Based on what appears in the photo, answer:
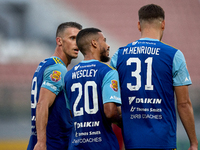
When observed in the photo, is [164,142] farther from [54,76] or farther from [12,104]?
[12,104]

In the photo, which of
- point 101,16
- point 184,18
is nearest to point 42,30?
point 101,16

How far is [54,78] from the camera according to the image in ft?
10.1

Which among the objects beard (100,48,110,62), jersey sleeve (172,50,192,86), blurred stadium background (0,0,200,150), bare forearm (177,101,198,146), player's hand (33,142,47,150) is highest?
blurred stadium background (0,0,200,150)

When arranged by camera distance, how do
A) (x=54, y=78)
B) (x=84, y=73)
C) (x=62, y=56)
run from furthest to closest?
(x=62, y=56), (x=54, y=78), (x=84, y=73)

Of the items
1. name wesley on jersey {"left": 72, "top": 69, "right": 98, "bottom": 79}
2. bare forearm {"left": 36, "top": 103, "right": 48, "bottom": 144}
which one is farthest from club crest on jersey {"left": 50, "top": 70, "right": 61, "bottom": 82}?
name wesley on jersey {"left": 72, "top": 69, "right": 98, "bottom": 79}

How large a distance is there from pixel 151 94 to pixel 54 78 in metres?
1.11

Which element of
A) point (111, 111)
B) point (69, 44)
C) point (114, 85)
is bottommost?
point (111, 111)

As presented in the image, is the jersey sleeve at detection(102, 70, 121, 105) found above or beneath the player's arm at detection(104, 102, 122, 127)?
above

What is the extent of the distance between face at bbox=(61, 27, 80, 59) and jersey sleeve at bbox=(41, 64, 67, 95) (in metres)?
0.43

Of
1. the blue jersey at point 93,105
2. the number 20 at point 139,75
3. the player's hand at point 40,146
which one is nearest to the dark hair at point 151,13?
the number 20 at point 139,75

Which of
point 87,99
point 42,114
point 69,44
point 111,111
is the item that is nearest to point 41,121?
point 42,114

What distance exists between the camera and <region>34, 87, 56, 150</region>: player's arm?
2900 mm

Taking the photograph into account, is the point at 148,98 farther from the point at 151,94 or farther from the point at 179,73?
the point at 179,73

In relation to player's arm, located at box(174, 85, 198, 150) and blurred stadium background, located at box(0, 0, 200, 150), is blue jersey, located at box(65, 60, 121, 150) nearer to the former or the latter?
player's arm, located at box(174, 85, 198, 150)
